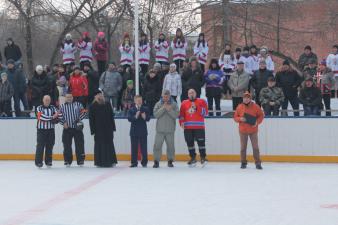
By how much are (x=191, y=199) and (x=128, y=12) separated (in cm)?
2089

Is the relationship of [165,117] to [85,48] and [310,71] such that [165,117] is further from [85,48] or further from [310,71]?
[85,48]

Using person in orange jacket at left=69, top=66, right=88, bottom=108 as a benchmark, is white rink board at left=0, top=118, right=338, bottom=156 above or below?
below

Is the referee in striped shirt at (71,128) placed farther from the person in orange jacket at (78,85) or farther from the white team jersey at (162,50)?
the white team jersey at (162,50)

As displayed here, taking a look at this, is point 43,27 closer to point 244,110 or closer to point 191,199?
point 244,110

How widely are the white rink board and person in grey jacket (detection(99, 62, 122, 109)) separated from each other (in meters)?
2.19

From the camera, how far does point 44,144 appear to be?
1639cm

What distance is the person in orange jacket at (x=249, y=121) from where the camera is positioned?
1575cm

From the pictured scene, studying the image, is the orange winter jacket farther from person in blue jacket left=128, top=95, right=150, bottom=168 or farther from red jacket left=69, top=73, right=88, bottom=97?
red jacket left=69, top=73, right=88, bottom=97

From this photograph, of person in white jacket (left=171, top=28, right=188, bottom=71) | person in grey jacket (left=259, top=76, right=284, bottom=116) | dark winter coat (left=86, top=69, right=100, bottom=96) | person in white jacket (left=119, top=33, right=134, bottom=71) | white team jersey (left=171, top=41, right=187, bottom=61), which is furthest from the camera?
white team jersey (left=171, top=41, right=187, bottom=61)

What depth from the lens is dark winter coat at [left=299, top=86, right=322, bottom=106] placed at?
17.8m

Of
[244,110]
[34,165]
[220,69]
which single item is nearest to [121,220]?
[244,110]

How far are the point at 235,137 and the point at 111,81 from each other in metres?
4.15

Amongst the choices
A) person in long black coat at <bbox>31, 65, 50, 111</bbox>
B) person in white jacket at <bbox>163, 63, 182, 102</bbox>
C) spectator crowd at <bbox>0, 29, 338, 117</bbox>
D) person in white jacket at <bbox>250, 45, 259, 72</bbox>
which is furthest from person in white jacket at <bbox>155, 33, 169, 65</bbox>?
person in long black coat at <bbox>31, 65, 50, 111</bbox>

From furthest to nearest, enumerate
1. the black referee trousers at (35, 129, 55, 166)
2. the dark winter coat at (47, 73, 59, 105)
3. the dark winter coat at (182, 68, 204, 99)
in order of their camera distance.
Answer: the dark winter coat at (47, 73, 59, 105) → the dark winter coat at (182, 68, 204, 99) → the black referee trousers at (35, 129, 55, 166)
